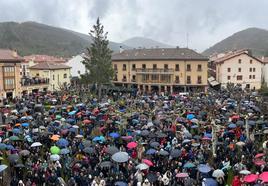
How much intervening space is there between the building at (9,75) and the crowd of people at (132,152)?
78.6 ft

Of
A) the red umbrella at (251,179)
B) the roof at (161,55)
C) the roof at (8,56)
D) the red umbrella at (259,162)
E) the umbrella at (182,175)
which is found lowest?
the umbrella at (182,175)

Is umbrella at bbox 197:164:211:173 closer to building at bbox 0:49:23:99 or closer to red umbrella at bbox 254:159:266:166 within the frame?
red umbrella at bbox 254:159:266:166

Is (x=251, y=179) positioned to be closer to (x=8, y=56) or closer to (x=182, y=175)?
(x=182, y=175)

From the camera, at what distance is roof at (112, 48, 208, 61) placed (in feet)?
210

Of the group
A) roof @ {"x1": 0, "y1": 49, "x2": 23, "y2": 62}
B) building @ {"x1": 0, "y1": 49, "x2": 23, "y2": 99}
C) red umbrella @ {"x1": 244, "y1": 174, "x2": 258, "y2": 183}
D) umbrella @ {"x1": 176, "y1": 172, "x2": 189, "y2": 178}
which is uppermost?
roof @ {"x1": 0, "y1": 49, "x2": 23, "y2": 62}

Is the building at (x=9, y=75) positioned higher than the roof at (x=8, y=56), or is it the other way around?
the roof at (x=8, y=56)

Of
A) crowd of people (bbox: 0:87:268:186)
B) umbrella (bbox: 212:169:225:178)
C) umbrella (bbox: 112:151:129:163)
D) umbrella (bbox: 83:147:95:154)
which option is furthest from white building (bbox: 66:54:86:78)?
umbrella (bbox: 212:169:225:178)

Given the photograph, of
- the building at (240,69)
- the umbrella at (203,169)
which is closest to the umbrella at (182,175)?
the umbrella at (203,169)

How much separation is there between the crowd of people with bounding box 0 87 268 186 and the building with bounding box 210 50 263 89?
36.1 metres

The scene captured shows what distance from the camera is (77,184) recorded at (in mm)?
16156

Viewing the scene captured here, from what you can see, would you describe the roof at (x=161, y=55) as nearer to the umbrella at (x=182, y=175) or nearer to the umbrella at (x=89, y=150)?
the umbrella at (x=89, y=150)

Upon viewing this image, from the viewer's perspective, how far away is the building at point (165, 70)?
207 ft

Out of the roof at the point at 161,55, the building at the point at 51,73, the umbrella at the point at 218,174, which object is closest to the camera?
the umbrella at the point at 218,174

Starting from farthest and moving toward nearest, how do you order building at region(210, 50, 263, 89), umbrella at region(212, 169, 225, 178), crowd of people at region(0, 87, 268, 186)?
building at region(210, 50, 263, 89), crowd of people at region(0, 87, 268, 186), umbrella at region(212, 169, 225, 178)
